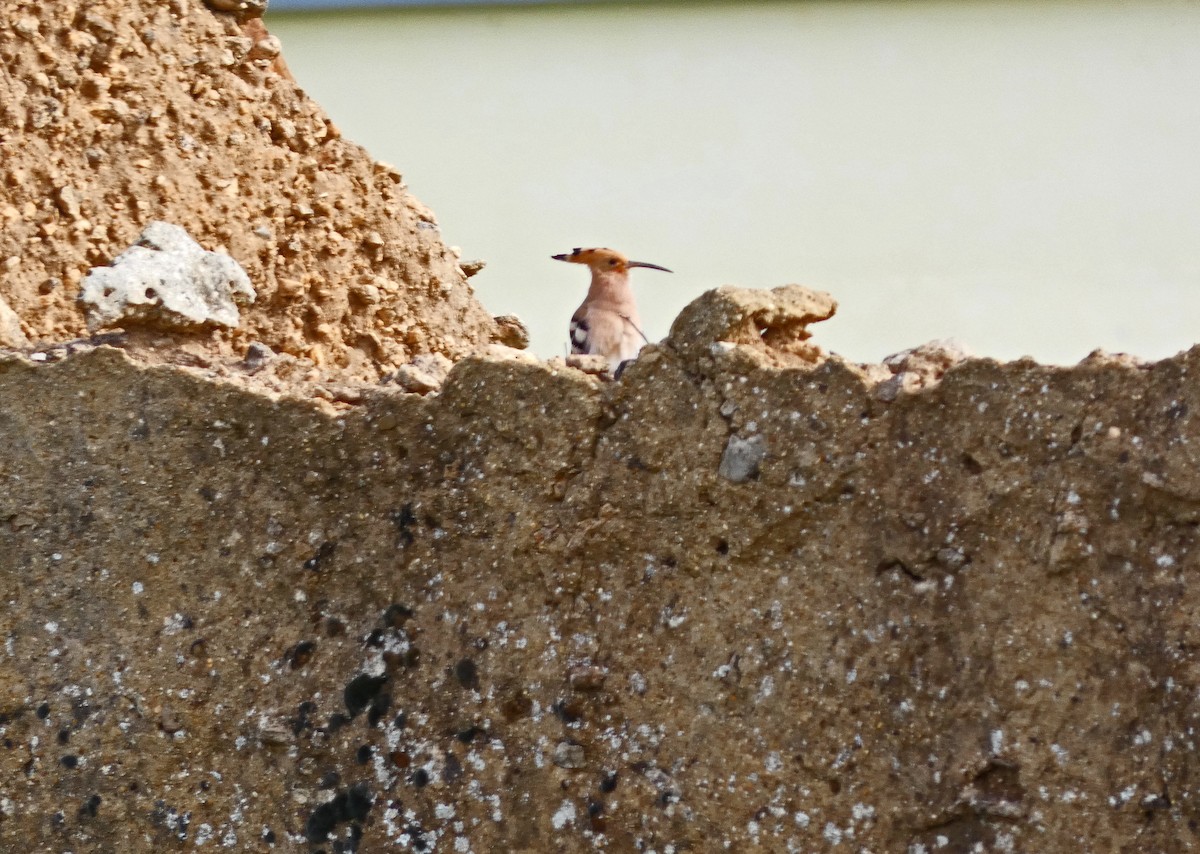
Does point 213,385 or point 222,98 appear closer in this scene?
point 213,385

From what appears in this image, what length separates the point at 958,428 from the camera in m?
2.19

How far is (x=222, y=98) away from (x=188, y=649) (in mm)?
1311

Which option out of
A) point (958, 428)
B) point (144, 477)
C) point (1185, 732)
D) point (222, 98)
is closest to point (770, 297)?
point (958, 428)

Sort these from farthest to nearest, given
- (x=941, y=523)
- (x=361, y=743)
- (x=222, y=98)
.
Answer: (x=222, y=98) < (x=361, y=743) < (x=941, y=523)

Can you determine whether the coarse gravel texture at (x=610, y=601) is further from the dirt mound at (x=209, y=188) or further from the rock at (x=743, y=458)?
the dirt mound at (x=209, y=188)

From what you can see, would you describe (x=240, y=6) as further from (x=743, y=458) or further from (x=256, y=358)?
(x=743, y=458)

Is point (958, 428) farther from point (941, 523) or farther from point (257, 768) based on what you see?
point (257, 768)

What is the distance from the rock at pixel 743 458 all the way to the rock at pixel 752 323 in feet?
0.47

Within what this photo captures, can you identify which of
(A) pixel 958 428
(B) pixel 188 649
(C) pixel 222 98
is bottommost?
(B) pixel 188 649

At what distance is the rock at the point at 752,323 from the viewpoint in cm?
235

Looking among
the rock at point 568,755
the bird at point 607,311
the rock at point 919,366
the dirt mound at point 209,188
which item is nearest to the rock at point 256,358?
the dirt mound at point 209,188

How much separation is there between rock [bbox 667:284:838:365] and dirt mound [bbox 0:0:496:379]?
925mm

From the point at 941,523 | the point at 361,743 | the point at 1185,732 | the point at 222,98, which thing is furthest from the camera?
the point at 222,98

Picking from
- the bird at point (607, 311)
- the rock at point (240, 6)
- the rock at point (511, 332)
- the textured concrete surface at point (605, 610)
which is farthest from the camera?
the bird at point (607, 311)
